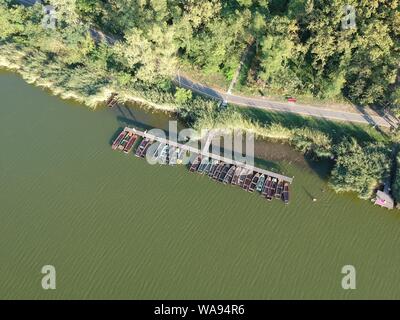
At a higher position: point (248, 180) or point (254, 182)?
point (254, 182)

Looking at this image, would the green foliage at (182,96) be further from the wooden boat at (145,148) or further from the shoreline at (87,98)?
the wooden boat at (145,148)

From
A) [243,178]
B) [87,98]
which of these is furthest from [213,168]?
[87,98]

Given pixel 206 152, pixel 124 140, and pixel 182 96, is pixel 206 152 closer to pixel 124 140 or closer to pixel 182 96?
pixel 182 96

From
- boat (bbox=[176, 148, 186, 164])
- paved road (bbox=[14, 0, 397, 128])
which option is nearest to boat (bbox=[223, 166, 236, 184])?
boat (bbox=[176, 148, 186, 164])

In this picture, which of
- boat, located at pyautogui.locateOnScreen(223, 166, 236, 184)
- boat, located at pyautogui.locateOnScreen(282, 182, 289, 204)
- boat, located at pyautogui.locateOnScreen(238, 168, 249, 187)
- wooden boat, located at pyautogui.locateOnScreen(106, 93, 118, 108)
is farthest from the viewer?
wooden boat, located at pyautogui.locateOnScreen(106, 93, 118, 108)

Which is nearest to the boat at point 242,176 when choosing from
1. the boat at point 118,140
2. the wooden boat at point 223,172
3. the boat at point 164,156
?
the wooden boat at point 223,172

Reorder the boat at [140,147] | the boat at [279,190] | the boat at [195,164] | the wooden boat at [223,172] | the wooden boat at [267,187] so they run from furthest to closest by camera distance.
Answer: the boat at [140,147] → the boat at [195,164] → the wooden boat at [223,172] → the wooden boat at [267,187] → the boat at [279,190]

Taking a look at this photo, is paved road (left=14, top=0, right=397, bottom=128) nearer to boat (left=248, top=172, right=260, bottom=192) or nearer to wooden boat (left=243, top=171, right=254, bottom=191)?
wooden boat (left=243, top=171, right=254, bottom=191)
